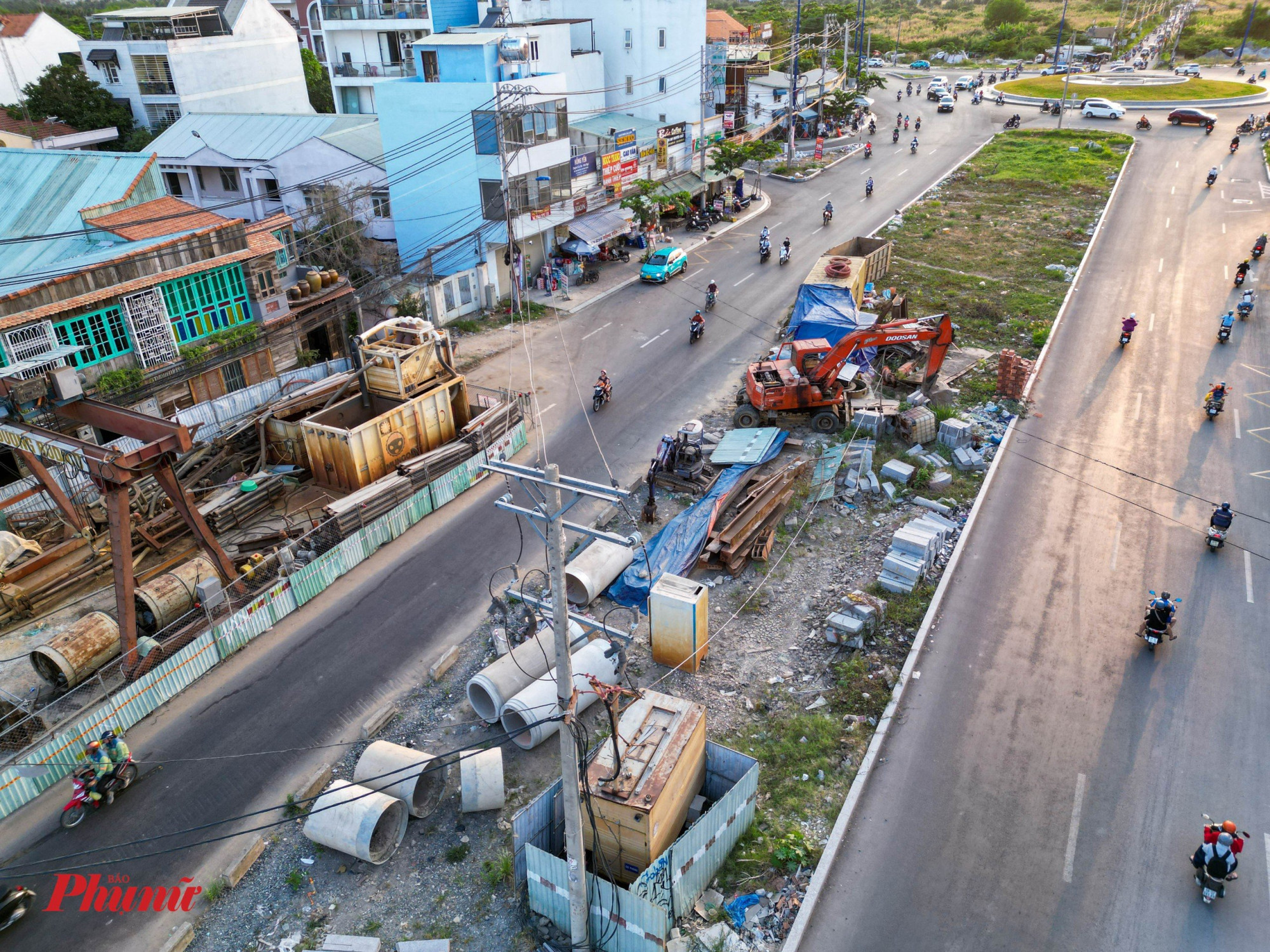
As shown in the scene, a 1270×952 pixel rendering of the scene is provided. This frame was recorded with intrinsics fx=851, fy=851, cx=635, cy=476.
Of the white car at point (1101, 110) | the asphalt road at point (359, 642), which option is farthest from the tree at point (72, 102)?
the white car at point (1101, 110)

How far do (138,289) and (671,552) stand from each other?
1889 cm

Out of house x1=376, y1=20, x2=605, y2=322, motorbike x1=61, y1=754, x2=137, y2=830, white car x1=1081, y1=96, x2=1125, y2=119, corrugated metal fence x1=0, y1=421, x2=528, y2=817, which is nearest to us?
motorbike x1=61, y1=754, x2=137, y2=830

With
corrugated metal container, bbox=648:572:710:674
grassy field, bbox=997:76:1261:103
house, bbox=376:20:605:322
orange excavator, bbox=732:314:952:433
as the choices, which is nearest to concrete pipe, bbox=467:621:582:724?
corrugated metal container, bbox=648:572:710:674

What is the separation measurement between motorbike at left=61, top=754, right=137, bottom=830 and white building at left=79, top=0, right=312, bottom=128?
52.4 metres

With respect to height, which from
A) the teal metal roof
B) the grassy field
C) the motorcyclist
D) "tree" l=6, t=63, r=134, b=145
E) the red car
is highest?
"tree" l=6, t=63, r=134, b=145

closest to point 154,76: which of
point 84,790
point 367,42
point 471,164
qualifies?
point 367,42

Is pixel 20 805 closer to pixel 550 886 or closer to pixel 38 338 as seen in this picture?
pixel 550 886

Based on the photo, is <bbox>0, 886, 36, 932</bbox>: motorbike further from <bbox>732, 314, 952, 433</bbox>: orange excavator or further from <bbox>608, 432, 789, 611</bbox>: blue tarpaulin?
<bbox>732, 314, 952, 433</bbox>: orange excavator

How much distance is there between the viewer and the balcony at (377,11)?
187 feet

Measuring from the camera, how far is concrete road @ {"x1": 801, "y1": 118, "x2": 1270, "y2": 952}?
13031mm

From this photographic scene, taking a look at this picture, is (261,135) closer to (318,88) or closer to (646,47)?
(318,88)

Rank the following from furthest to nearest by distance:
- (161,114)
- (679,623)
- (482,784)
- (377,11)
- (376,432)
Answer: (377,11), (161,114), (376,432), (679,623), (482,784)

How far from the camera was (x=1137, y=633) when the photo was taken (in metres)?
18.6

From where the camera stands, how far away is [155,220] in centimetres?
2923
